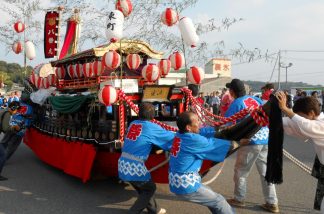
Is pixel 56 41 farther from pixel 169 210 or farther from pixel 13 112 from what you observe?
pixel 169 210

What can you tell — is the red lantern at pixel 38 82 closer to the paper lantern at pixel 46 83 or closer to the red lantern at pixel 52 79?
the paper lantern at pixel 46 83

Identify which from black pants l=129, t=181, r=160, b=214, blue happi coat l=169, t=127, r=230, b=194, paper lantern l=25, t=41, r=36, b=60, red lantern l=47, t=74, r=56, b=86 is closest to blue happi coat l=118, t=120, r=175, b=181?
black pants l=129, t=181, r=160, b=214

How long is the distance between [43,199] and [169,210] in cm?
206

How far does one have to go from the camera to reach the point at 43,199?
212 inches

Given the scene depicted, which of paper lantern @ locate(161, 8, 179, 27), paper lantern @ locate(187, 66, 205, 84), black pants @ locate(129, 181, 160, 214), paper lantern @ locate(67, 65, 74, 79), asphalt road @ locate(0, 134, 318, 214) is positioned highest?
paper lantern @ locate(161, 8, 179, 27)

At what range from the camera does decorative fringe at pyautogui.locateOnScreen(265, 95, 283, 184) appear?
3.21m

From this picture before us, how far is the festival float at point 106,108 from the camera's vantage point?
17.3ft

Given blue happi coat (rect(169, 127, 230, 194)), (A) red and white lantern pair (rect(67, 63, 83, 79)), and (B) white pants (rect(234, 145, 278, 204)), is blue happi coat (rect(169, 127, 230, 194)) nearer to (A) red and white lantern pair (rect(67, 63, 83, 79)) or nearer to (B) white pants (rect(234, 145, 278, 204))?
(B) white pants (rect(234, 145, 278, 204))

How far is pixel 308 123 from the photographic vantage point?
2.92 metres

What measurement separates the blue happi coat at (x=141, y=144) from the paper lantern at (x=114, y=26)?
2.12 metres

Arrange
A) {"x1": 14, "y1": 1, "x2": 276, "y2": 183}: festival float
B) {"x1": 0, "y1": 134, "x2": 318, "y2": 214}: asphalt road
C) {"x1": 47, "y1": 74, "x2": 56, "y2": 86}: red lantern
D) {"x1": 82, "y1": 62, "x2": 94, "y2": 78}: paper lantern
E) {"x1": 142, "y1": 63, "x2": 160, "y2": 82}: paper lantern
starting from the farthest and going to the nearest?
{"x1": 47, "y1": 74, "x2": 56, "y2": 86}: red lantern
{"x1": 82, "y1": 62, "x2": 94, "y2": 78}: paper lantern
{"x1": 142, "y1": 63, "x2": 160, "y2": 82}: paper lantern
{"x1": 14, "y1": 1, "x2": 276, "y2": 183}: festival float
{"x1": 0, "y1": 134, "x2": 318, "y2": 214}: asphalt road

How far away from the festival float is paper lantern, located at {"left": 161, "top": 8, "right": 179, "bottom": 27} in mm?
20

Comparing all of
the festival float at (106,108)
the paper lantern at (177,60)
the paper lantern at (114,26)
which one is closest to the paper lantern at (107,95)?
the festival float at (106,108)

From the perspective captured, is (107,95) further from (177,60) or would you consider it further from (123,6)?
(177,60)
